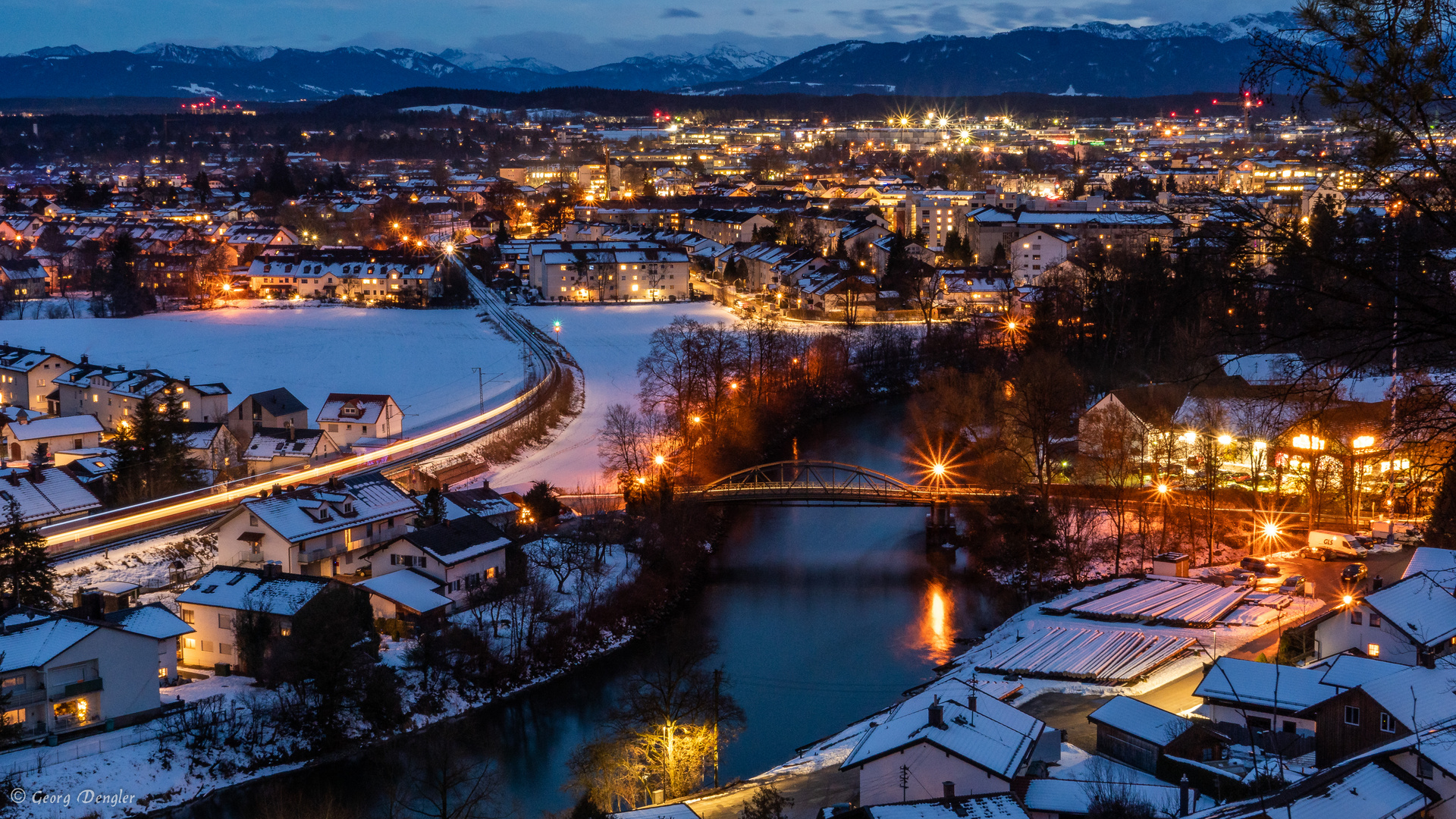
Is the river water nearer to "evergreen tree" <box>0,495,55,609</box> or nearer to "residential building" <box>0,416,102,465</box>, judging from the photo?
"evergreen tree" <box>0,495,55,609</box>

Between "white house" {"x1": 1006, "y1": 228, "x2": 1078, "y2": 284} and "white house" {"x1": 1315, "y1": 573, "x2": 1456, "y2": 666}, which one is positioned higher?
"white house" {"x1": 1006, "y1": 228, "x2": 1078, "y2": 284}

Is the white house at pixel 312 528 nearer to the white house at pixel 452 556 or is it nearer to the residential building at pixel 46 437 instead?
the white house at pixel 452 556

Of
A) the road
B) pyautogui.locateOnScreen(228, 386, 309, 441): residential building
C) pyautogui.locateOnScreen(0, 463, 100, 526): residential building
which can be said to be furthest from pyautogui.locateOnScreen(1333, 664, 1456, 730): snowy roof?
pyautogui.locateOnScreen(228, 386, 309, 441): residential building

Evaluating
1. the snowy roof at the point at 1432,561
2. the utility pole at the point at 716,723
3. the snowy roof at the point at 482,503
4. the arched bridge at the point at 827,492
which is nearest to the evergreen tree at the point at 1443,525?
the snowy roof at the point at 1432,561

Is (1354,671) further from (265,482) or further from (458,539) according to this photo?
(265,482)

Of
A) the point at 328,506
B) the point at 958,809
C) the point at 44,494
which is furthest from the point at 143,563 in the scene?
the point at 958,809

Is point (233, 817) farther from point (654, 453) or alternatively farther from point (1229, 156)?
point (1229, 156)
